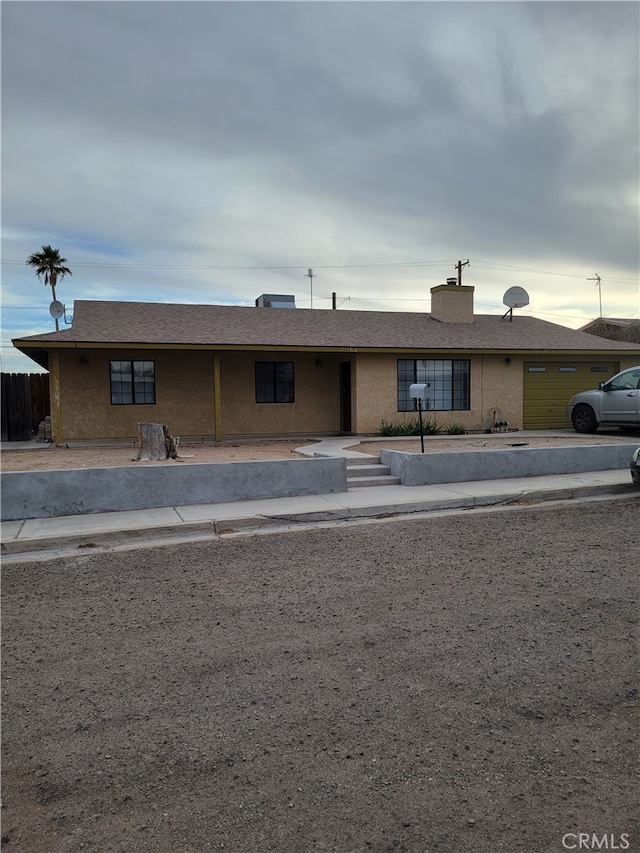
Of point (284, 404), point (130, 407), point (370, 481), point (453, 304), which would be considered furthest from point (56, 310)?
point (453, 304)

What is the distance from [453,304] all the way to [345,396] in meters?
5.51

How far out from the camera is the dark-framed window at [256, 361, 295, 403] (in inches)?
674

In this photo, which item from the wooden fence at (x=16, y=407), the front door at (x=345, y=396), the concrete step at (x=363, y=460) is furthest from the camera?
the front door at (x=345, y=396)

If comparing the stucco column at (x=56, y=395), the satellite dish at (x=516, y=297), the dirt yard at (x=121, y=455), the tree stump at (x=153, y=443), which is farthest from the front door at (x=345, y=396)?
the stucco column at (x=56, y=395)

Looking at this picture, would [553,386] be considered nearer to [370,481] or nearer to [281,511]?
[370,481]

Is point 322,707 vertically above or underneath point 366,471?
underneath

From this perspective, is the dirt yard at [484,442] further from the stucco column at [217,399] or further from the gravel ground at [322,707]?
the gravel ground at [322,707]

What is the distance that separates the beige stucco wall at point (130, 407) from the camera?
605 inches

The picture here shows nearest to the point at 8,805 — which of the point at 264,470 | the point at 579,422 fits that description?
the point at 264,470

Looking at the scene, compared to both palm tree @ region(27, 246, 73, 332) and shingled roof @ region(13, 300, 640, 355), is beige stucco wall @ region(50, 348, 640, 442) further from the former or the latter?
palm tree @ region(27, 246, 73, 332)

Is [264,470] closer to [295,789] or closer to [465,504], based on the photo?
[465,504]

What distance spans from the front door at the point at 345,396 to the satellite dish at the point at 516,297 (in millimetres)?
6685

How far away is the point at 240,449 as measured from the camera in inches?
535

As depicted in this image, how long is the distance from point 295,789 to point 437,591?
2.85m
